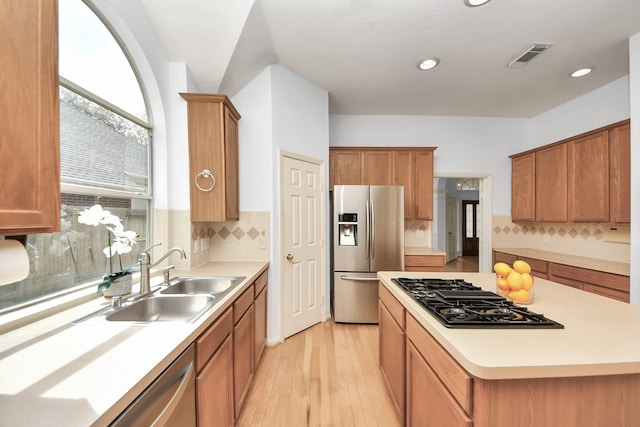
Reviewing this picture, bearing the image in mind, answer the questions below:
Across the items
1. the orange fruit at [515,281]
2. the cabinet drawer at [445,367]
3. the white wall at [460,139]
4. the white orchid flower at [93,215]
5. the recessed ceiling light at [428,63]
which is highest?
the recessed ceiling light at [428,63]

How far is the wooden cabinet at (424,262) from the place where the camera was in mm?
3316

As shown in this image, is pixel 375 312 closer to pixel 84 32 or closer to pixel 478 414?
pixel 478 414

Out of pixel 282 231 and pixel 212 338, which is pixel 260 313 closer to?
pixel 282 231

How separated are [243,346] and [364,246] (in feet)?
6.06

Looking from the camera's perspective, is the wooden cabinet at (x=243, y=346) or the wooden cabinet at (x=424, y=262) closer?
the wooden cabinet at (x=243, y=346)

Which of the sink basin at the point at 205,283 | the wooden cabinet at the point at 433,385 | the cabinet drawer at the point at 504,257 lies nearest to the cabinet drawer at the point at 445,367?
the wooden cabinet at the point at 433,385

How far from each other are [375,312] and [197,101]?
3.00 meters

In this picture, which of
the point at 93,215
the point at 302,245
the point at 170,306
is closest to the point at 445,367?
the point at 170,306

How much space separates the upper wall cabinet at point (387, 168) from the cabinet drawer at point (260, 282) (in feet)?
5.31

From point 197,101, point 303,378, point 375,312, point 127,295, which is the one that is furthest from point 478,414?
point 197,101

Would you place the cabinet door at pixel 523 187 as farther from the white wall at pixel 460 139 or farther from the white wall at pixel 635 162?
the white wall at pixel 635 162

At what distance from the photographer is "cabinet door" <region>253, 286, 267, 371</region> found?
6.92ft

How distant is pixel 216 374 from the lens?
127cm

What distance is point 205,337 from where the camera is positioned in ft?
3.75
